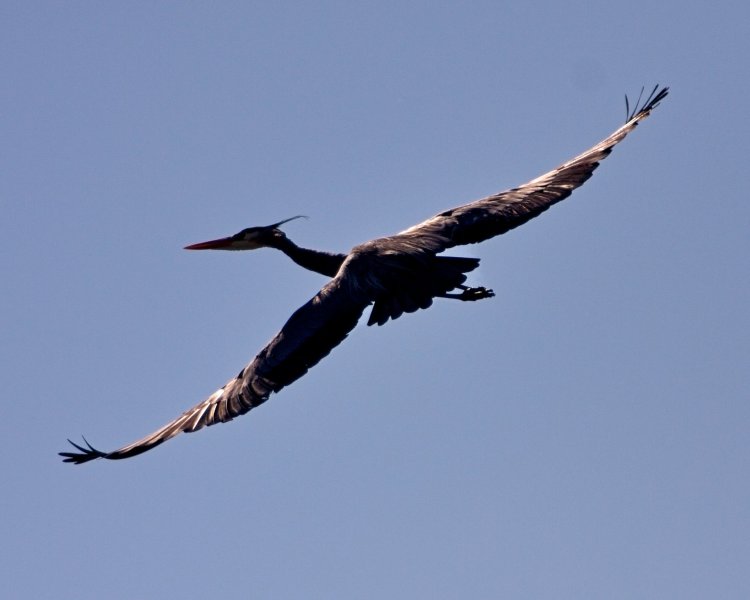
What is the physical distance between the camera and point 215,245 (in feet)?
102

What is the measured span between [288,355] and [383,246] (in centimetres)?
257

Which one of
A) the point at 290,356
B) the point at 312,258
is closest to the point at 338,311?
the point at 290,356

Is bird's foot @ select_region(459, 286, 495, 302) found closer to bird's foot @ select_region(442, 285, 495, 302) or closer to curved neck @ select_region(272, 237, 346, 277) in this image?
bird's foot @ select_region(442, 285, 495, 302)

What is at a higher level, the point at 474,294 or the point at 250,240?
the point at 250,240

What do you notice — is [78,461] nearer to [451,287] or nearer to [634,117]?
[451,287]

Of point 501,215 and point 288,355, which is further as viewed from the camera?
point 501,215

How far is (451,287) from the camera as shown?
1054 inches

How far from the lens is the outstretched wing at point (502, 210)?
93.4 feet

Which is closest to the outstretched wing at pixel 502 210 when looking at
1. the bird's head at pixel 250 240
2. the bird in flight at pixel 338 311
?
the bird in flight at pixel 338 311

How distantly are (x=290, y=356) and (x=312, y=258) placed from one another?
3.53 m

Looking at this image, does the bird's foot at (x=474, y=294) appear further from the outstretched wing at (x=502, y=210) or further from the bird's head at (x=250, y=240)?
the bird's head at (x=250, y=240)

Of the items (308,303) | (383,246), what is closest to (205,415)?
(308,303)

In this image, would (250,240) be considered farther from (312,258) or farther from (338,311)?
(338,311)

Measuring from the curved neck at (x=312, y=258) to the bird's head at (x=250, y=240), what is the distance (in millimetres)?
136
